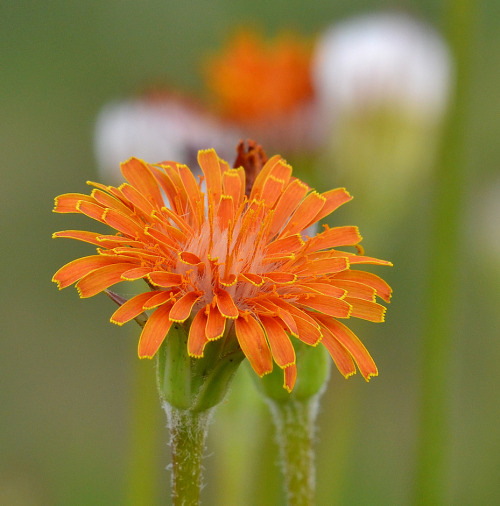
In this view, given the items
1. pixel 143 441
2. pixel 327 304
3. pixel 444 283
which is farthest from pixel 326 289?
pixel 143 441

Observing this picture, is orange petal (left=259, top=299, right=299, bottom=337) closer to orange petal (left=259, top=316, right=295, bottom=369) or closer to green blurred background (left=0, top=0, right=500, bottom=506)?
orange petal (left=259, top=316, right=295, bottom=369)

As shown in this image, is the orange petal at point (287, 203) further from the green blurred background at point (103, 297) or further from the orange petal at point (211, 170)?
the green blurred background at point (103, 297)

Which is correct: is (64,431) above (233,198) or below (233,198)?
below

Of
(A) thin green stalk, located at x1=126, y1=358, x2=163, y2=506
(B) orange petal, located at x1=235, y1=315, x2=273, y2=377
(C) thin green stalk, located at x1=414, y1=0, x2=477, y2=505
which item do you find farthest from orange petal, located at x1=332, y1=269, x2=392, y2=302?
(A) thin green stalk, located at x1=126, y1=358, x2=163, y2=506

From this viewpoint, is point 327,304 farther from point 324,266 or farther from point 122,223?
point 122,223

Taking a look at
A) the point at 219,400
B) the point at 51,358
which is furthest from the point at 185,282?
the point at 51,358

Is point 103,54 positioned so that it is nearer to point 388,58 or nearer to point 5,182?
point 5,182
